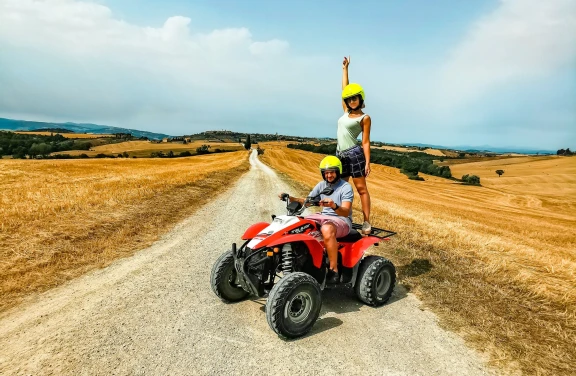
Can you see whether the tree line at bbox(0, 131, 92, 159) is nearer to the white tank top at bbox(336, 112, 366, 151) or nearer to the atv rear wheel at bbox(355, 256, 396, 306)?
the white tank top at bbox(336, 112, 366, 151)

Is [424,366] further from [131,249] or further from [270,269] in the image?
[131,249]

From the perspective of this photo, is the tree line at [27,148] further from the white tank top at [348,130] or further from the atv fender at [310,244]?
the atv fender at [310,244]

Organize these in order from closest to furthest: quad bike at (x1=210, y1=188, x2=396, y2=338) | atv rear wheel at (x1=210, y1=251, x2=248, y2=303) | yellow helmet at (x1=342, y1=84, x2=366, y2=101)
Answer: quad bike at (x1=210, y1=188, x2=396, y2=338), atv rear wheel at (x1=210, y1=251, x2=248, y2=303), yellow helmet at (x1=342, y1=84, x2=366, y2=101)

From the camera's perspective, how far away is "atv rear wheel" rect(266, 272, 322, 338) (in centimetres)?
404

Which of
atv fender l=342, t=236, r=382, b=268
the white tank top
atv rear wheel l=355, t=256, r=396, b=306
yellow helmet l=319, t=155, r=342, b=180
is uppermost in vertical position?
the white tank top

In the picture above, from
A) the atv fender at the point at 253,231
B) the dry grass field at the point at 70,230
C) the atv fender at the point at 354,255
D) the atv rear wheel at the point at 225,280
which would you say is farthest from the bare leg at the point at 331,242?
the dry grass field at the point at 70,230

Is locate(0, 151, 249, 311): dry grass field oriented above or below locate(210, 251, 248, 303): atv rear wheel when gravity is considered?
below

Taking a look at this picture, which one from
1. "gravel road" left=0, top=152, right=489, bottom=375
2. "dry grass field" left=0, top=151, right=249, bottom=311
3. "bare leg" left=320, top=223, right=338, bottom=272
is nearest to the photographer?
"gravel road" left=0, top=152, right=489, bottom=375

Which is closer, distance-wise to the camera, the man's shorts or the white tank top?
the man's shorts

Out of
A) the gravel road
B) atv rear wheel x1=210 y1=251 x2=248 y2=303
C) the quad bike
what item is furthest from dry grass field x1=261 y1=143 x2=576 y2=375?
atv rear wheel x1=210 y1=251 x2=248 y2=303

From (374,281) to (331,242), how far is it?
1.05 meters

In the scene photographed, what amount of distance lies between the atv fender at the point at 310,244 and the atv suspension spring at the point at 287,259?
13 centimetres

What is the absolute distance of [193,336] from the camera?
13.6ft

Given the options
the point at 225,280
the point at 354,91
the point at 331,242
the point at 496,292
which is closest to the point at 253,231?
the point at 225,280
